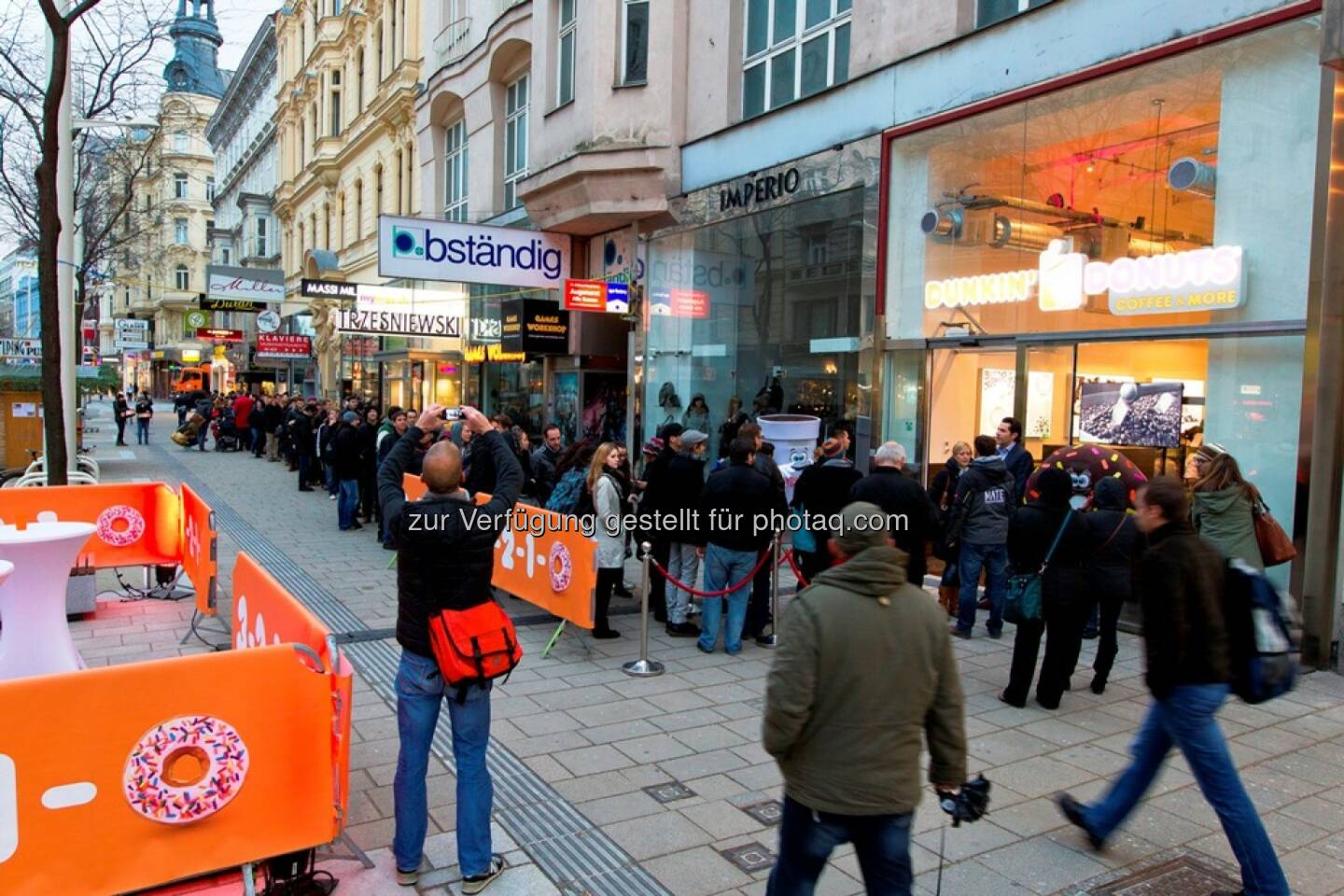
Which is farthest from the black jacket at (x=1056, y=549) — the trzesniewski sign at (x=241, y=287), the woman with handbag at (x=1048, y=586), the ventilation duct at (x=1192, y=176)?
the trzesniewski sign at (x=241, y=287)

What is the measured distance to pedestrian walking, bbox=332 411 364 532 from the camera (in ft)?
43.5

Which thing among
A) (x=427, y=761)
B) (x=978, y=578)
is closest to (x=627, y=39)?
(x=978, y=578)

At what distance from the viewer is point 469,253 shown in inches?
603

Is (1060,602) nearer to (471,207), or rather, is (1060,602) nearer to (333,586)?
(333,586)

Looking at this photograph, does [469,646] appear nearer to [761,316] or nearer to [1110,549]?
[1110,549]

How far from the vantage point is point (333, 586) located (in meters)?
9.66

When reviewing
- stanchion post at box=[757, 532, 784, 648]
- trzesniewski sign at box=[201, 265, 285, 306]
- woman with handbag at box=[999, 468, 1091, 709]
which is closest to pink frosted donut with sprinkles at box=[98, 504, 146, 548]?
stanchion post at box=[757, 532, 784, 648]

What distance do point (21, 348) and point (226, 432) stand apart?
22.9 feet

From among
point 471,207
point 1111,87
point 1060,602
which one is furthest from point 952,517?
point 471,207

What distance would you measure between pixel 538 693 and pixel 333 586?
413 cm

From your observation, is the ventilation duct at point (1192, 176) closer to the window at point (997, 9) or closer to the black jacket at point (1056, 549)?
the window at point (997, 9)

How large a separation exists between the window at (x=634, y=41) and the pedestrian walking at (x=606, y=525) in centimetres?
875

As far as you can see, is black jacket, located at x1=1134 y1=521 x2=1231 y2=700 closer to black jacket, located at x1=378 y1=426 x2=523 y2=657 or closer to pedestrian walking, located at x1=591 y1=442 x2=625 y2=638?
black jacket, located at x1=378 y1=426 x2=523 y2=657

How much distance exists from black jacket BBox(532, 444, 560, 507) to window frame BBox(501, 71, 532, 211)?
396 inches
